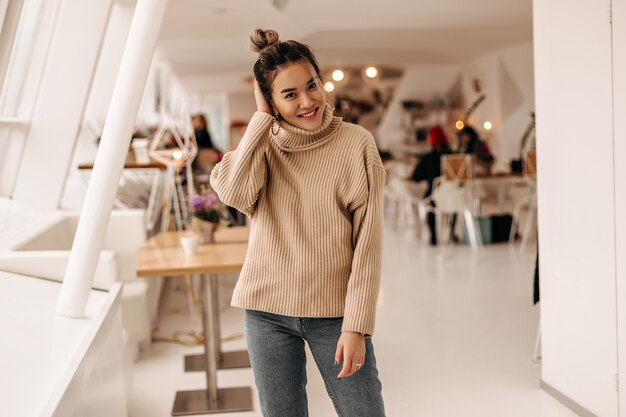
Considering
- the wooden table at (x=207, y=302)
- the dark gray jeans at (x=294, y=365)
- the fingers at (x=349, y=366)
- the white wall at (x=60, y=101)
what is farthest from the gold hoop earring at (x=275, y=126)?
the white wall at (x=60, y=101)

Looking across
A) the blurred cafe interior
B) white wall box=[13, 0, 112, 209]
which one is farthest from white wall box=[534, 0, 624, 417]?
white wall box=[13, 0, 112, 209]

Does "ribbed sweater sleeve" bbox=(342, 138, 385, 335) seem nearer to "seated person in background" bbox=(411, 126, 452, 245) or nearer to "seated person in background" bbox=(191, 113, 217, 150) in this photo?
"seated person in background" bbox=(411, 126, 452, 245)

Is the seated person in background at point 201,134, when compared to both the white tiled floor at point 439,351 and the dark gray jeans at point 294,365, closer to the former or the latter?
the white tiled floor at point 439,351

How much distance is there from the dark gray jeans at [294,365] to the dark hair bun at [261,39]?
0.66 metres

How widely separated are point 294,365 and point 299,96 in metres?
0.66

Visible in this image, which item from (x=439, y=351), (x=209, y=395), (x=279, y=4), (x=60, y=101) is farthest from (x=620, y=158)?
(x=279, y=4)

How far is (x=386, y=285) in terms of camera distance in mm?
6680

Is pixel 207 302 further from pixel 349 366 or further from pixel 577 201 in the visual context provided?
pixel 349 366

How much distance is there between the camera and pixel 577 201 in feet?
11.1

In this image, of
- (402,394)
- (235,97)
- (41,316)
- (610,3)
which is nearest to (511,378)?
(402,394)

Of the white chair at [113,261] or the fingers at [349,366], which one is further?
the white chair at [113,261]

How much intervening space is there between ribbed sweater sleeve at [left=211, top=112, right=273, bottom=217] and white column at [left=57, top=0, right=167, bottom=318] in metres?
0.78

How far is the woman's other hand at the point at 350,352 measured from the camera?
5.69 ft

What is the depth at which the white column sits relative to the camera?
2473mm
